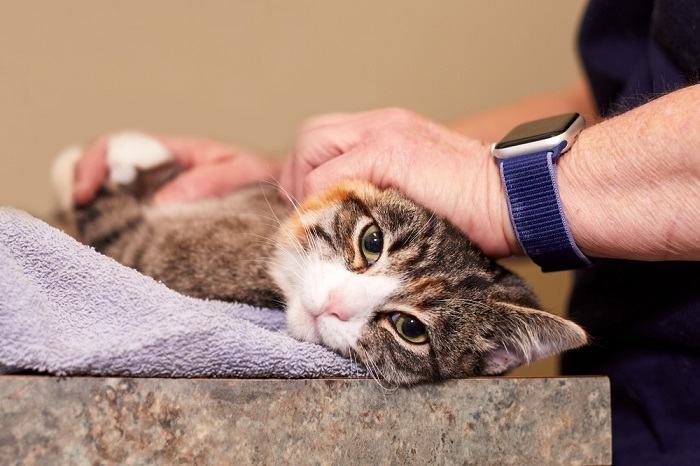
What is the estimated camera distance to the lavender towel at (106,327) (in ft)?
2.82

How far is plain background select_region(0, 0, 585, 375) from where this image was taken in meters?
2.49

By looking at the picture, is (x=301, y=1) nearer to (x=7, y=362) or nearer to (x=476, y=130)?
(x=476, y=130)

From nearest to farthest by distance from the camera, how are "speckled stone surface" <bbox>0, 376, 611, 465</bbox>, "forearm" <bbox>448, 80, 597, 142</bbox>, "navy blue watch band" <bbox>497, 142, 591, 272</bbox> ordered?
"speckled stone surface" <bbox>0, 376, 611, 465</bbox>, "navy blue watch band" <bbox>497, 142, 591, 272</bbox>, "forearm" <bbox>448, 80, 597, 142</bbox>

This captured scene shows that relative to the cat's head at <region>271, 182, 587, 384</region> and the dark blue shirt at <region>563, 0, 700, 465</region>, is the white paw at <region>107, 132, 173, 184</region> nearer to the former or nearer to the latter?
the cat's head at <region>271, 182, 587, 384</region>

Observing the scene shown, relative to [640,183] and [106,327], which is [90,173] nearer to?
[106,327]

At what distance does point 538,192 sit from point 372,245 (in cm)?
32

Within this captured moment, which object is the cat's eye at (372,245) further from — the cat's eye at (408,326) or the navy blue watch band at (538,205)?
the navy blue watch band at (538,205)

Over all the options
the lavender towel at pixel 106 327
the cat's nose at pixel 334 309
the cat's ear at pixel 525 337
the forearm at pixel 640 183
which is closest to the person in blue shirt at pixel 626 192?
the forearm at pixel 640 183

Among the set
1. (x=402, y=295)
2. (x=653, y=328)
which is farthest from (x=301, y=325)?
(x=653, y=328)

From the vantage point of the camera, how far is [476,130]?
1.94 meters

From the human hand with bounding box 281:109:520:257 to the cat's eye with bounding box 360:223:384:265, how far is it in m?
0.10

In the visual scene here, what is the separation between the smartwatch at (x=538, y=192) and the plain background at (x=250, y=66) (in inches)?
53.8

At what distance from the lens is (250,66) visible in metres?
2.59

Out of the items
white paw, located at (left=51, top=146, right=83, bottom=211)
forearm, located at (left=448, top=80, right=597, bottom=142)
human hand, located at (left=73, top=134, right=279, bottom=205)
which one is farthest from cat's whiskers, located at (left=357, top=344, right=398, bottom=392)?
white paw, located at (left=51, top=146, right=83, bottom=211)
